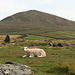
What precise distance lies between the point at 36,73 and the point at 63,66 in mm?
2682

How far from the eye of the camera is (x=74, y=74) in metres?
16.7

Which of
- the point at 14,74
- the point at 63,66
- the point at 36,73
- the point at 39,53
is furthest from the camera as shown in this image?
the point at 39,53

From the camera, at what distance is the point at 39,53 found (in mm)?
30109

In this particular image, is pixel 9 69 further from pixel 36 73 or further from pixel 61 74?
pixel 61 74

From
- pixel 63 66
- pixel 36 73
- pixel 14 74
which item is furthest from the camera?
pixel 63 66

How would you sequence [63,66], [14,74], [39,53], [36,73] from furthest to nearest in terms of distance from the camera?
[39,53] < [63,66] < [36,73] < [14,74]

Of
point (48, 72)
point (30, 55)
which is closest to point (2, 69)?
point (48, 72)

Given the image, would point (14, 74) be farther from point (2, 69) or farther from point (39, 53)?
point (39, 53)

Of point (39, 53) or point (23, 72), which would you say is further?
point (39, 53)

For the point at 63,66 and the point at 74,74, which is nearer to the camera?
the point at 74,74

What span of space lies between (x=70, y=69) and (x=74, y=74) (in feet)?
2.73

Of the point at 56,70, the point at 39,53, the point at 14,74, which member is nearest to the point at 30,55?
the point at 39,53

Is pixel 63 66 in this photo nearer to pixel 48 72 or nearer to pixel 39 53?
pixel 48 72

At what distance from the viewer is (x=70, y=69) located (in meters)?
17.4
